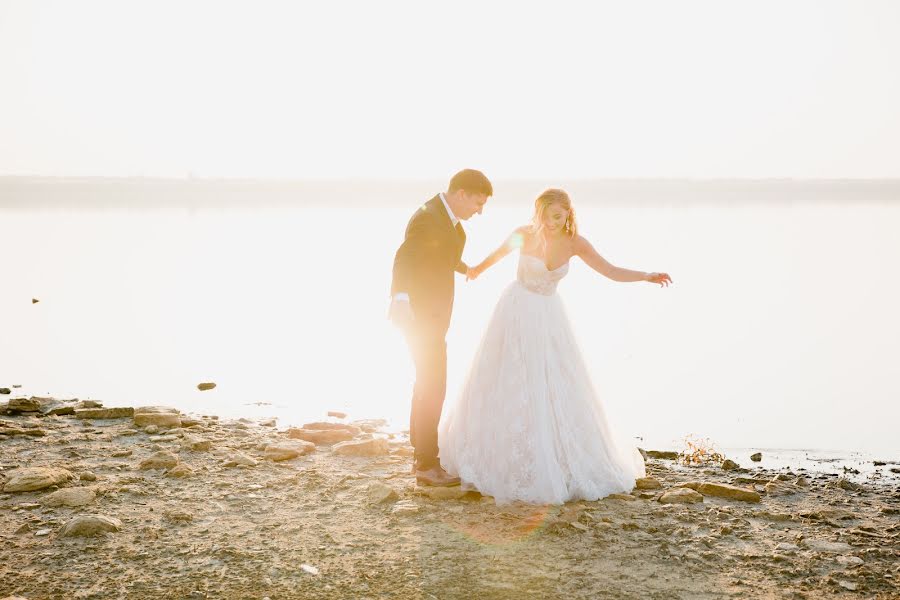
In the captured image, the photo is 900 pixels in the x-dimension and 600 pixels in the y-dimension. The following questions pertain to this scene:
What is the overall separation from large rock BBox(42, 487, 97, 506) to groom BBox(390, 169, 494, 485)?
3013mm

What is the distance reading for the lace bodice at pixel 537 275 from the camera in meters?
8.10

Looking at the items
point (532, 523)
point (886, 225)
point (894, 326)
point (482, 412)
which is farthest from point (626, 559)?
point (886, 225)

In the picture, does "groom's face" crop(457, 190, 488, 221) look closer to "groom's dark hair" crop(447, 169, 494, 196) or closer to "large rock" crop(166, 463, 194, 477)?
"groom's dark hair" crop(447, 169, 494, 196)

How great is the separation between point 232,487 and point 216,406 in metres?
5.61

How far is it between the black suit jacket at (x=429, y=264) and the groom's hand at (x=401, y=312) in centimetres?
14

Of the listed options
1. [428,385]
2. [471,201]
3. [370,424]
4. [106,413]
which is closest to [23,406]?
[106,413]

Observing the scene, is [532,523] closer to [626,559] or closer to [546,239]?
[626,559]

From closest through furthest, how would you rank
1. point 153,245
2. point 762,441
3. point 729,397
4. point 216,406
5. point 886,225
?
point 762,441 → point 216,406 → point 729,397 → point 153,245 → point 886,225

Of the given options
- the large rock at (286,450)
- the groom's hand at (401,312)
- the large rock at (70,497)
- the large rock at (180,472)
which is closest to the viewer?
the large rock at (70,497)

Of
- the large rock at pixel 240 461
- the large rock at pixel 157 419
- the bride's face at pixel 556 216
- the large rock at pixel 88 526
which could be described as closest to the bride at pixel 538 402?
the bride's face at pixel 556 216

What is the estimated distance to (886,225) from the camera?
61.4 meters

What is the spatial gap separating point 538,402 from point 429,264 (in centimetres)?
165

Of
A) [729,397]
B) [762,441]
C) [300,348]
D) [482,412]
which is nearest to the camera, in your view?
[482,412]

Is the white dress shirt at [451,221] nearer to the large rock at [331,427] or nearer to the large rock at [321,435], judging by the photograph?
the large rock at [321,435]
